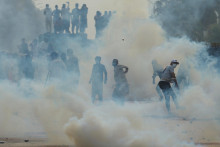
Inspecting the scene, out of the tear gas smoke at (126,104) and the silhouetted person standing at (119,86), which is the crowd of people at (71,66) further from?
the tear gas smoke at (126,104)

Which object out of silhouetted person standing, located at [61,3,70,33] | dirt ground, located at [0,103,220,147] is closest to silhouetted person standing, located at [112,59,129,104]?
dirt ground, located at [0,103,220,147]

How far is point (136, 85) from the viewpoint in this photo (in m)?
24.0

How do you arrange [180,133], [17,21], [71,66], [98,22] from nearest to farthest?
[180,133] → [71,66] → [98,22] → [17,21]

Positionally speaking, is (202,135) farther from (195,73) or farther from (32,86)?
(195,73)

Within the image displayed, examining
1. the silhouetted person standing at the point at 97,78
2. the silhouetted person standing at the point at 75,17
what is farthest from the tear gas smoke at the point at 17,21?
the silhouetted person standing at the point at 97,78

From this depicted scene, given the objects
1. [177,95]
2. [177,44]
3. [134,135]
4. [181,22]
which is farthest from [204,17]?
[134,135]

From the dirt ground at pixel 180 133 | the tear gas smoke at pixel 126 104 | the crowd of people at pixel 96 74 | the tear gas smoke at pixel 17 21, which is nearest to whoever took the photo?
the tear gas smoke at pixel 126 104

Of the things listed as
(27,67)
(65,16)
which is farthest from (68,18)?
(27,67)

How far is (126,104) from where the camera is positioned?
14.9 metres

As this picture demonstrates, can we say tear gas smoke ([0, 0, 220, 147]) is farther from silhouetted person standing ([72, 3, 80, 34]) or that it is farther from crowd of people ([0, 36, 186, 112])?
silhouetted person standing ([72, 3, 80, 34])

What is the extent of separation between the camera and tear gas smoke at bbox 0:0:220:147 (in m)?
9.20

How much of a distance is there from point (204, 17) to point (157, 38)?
17039 mm

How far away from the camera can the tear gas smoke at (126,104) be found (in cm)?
920

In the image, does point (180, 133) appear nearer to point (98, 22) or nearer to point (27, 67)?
point (27, 67)
